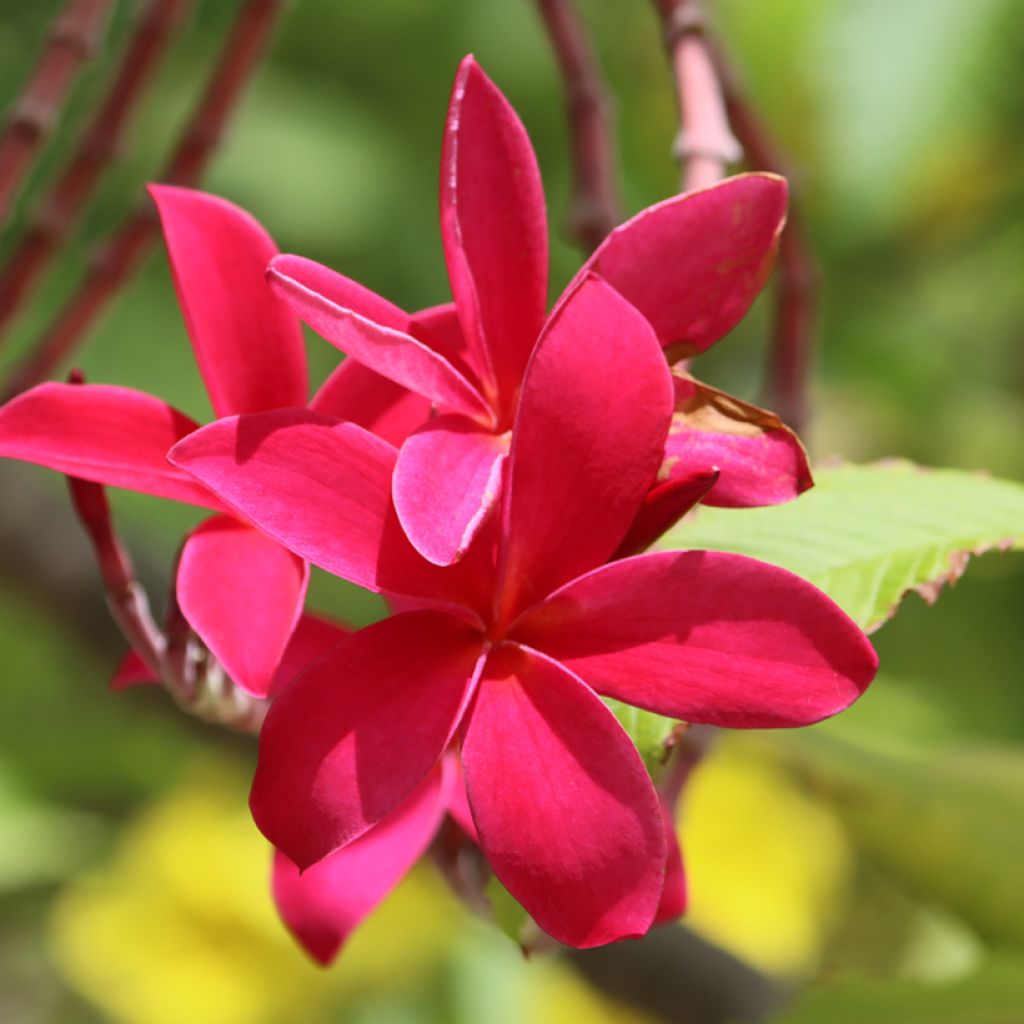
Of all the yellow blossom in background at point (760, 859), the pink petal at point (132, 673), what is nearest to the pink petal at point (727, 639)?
the pink petal at point (132, 673)

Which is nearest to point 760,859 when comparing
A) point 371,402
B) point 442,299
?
point 442,299

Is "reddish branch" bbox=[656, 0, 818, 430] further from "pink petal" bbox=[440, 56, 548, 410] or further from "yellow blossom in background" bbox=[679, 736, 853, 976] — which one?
"yellow blossom in background" bbox=[679, 736, 853, 976]

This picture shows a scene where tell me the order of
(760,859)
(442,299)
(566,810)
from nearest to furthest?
(566,810)
(760,859)
(442,299)

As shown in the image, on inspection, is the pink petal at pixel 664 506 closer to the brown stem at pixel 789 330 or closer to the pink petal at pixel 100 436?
the pink petal at pixel 100 436

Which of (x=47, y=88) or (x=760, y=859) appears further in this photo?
(x=760, y=859)

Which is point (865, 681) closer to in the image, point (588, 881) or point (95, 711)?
point (588, 881)

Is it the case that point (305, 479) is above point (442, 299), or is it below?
above

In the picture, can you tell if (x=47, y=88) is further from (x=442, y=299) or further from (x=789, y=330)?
(x=442, y=299)

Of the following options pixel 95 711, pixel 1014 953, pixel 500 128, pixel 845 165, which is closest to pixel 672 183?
pixel 845 165
